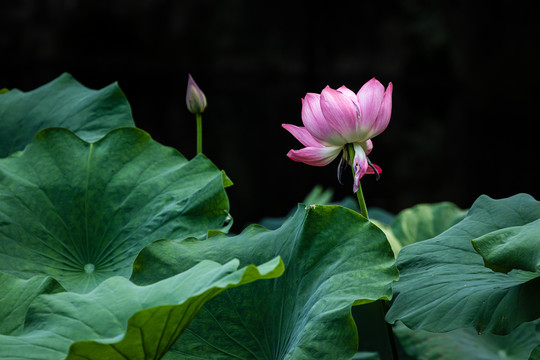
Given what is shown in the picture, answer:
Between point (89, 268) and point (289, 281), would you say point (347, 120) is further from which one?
point (89, 268)

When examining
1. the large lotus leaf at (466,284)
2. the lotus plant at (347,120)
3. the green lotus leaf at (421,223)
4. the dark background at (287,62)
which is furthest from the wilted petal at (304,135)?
the dark background at (287,62)

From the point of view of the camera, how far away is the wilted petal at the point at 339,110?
1.61ft

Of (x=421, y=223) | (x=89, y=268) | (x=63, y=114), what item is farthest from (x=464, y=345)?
(x=63, y=114)

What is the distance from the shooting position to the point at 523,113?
758 cm

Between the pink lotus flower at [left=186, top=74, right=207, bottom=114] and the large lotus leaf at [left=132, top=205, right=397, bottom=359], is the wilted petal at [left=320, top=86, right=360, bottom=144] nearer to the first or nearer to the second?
the large lotus leaf at [left=132, top=205, right=397, bottom=359]

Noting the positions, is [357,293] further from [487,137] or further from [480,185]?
[487,137]

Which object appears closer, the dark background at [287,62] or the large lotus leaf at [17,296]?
the large lotus leaf at [17,296]

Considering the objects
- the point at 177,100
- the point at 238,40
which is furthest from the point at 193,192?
the point at 238,40

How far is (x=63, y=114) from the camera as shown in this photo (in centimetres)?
79

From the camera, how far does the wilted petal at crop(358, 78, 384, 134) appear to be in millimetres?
499

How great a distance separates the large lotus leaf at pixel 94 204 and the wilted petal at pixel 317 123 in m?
0.14

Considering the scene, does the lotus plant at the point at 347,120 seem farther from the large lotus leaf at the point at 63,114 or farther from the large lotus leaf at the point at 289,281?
the large lotus leaf at the point at 63,114

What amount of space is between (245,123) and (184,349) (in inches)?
239

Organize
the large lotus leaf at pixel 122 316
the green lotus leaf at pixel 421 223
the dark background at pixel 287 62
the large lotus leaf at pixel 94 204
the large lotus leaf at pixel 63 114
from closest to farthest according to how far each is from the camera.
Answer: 1. the large lotus leaf at pixel 122 316
2. the large lotus leaf at pixel 94 204
3. the large lotus leaf at pixel 63 114
4. the green lotus leaf at pixel 421 223
5. the dark background at pixel 287 62
